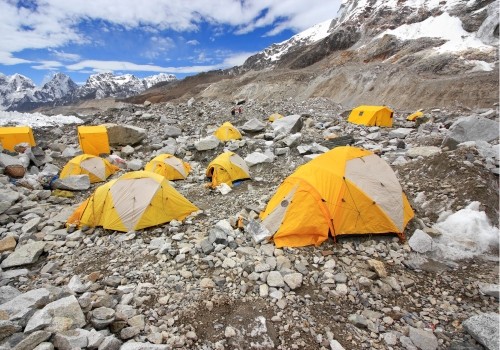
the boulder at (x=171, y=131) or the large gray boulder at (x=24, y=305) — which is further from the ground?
the boulder at (x=171, y=131)

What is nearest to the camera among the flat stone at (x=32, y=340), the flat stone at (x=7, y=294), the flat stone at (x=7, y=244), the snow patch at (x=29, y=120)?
the flat stone at (x=32, y=340)

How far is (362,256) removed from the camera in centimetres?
645

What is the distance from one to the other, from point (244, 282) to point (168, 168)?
8.43 meters

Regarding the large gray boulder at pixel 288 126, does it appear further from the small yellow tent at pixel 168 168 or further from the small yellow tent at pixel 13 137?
the small yellow tent at pixel 13 137

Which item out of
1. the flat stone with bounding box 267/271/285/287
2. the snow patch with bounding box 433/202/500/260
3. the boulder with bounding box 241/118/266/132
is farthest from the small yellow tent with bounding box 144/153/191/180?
the snow patch with bounding box 433/202/500/260

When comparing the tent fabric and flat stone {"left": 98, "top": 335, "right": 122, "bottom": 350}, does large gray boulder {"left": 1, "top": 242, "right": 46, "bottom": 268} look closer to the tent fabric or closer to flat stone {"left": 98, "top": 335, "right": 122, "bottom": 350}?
flat stone {"left": 98, "top": 335, "right": 122, "bottom": 350}

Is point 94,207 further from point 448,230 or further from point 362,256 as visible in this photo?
point 448,230

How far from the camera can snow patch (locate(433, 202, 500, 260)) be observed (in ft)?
21.0

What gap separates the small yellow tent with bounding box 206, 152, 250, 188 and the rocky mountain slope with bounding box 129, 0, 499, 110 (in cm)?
2056

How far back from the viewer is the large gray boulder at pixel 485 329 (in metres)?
4.30

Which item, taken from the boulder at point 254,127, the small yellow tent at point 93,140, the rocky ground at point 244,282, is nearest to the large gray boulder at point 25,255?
the rocky ground at point 244,282

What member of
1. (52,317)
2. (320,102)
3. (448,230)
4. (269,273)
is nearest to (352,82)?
(320,102)

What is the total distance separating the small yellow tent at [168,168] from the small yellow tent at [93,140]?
630cm

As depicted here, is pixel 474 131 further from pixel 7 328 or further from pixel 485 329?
pixel 7 328
